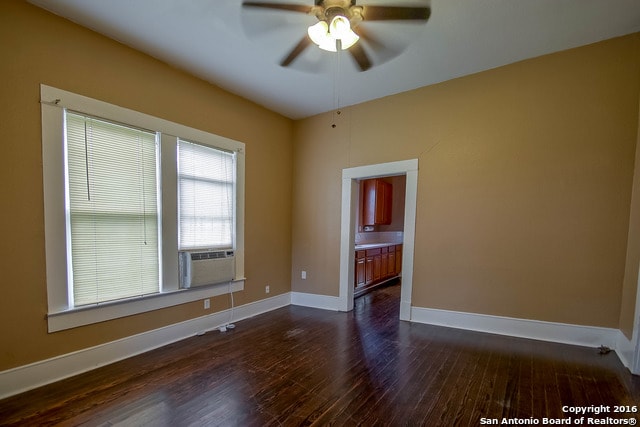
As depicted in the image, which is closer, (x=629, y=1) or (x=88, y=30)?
(x=629, y=1)

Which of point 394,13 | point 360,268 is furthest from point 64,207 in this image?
point 360,268

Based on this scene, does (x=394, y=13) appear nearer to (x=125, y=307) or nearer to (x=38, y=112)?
(x=38, y=112)

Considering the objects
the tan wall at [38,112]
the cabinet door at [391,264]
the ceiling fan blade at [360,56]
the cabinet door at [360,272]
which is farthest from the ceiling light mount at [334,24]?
the cabinet door at [391,264]

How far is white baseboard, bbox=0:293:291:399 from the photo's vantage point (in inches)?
82.5

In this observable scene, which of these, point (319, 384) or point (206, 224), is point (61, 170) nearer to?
point (206, 224)

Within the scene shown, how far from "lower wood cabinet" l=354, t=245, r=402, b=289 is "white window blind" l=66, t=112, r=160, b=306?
317cm

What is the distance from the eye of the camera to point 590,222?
2.80 metres

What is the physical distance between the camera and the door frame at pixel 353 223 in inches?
146

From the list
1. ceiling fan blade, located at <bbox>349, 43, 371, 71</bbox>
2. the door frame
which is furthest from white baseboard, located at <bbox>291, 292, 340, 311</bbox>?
ceiling fan blade, located at <bbox>349, 43, 371, 71</bbox>

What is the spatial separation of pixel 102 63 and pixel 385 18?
2526 mm

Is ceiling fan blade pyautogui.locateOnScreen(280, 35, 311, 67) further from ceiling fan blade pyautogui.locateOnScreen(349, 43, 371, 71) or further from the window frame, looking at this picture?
the window frame

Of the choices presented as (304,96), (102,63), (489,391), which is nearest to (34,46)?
(102,63)

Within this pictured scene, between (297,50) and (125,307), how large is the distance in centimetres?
290

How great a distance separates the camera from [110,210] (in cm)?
258
